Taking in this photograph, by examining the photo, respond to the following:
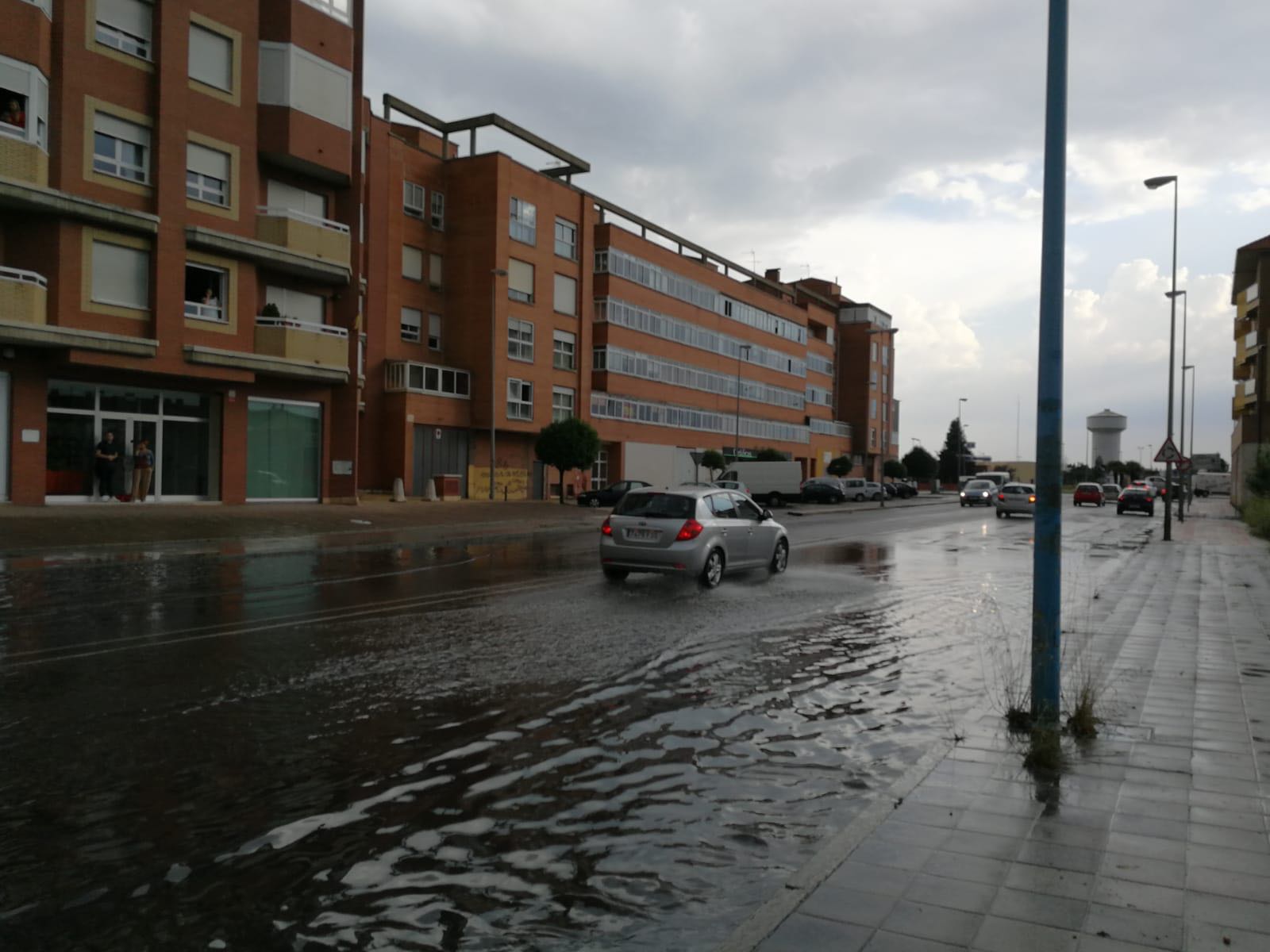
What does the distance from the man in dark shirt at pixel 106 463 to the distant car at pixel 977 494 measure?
45.8 meters

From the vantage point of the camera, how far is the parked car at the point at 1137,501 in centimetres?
4862

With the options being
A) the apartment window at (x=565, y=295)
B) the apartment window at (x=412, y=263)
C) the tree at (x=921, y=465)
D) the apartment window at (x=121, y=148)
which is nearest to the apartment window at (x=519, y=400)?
the apartment window at (x=565, y=295)

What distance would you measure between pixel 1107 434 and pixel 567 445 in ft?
523

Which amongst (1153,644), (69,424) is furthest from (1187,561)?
(69,424)

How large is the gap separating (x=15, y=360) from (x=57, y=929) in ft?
78.6

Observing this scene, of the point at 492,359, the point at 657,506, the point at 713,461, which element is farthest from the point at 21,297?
the point at 713,461

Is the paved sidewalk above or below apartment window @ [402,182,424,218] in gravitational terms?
below

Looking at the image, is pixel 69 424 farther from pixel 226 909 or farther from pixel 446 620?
pixel 226 909

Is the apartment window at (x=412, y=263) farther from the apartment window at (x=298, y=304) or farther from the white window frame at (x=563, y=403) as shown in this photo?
the apartment window at (x=298, y=304)

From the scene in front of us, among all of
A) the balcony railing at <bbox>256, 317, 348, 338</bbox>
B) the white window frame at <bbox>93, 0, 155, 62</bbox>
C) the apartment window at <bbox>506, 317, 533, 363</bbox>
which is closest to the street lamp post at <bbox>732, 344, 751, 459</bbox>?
the apartment window at <bbox>506, 317, 533, 363</bbox>

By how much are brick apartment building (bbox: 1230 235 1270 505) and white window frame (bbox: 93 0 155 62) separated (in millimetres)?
50682

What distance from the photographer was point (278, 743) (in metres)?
5.94

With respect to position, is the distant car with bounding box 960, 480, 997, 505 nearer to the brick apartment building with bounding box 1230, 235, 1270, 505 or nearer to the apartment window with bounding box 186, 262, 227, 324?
the brick apartment building with bounding box 1230, 235, 1270, 505

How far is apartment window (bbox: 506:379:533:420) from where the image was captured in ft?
152
